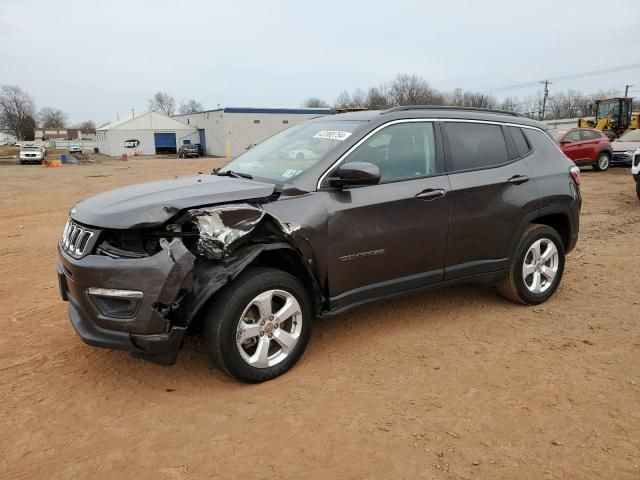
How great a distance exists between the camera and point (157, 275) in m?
3.02

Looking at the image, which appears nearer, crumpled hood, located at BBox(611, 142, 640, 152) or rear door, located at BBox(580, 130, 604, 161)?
rear door, located at BBox(580, 130, 604, 161)

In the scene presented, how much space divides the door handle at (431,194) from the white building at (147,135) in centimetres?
5604

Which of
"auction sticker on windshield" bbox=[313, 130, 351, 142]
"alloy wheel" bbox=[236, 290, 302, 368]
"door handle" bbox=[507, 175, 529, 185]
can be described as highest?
"auction sticker on windshield" bbox=[313, 130, 351, 142]

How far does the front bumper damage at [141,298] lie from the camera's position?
3023 millimetres

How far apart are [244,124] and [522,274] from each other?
156ft

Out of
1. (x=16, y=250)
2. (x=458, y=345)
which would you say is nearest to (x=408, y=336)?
(x=458, y=345)

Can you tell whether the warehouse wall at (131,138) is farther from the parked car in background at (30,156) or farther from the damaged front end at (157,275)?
the damaged front end at (157,275)

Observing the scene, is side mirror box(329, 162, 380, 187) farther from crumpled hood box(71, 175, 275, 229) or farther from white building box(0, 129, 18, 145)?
white building box(0, 129, 18, 145)

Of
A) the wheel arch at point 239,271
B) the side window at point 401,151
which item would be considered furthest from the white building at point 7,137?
the wheel arch at point 239,271

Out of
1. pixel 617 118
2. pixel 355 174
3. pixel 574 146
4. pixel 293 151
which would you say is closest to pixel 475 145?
pixel 355 174

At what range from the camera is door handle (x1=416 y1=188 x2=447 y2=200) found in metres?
4.01

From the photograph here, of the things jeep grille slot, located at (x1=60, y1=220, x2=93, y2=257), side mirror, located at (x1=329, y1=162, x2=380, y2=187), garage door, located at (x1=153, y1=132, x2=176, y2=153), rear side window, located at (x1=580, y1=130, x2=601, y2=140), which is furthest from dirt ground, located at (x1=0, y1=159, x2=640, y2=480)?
garage door, located at (x1=153, y1=132, x2=176, y2=153)

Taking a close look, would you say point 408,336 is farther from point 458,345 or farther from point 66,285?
point 66,285

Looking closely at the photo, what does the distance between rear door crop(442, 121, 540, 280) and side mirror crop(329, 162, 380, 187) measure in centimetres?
93
